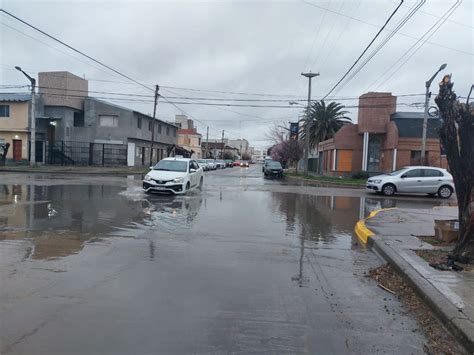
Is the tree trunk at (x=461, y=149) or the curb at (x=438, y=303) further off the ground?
the tree trunk at (x=461, y=149)

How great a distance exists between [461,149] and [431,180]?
51.1 feet

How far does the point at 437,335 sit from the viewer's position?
4152 mm

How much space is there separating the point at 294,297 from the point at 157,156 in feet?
164

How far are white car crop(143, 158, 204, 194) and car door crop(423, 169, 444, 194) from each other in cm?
1196

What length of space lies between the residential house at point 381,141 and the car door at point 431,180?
11.7 meters

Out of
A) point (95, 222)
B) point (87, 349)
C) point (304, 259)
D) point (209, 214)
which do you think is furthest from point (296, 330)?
point (209, 214)

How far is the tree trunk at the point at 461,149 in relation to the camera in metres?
6.62

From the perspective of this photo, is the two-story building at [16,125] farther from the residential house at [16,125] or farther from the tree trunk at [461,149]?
the tree trunk at [461,149]

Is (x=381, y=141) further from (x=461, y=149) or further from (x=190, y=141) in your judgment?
(x=190, y=141)

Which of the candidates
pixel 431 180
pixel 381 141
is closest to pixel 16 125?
pixel 381 141

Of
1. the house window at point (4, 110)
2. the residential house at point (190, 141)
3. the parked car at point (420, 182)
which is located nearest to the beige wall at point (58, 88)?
the house window at point (4, 110)

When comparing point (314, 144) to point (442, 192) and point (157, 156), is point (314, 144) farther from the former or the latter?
point (442, 192)

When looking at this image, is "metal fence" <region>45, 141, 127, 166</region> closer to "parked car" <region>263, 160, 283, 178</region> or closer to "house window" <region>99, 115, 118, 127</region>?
"house window" <region>99, 115, 118, 127</region>

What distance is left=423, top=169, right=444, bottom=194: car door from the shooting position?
2131 cm
